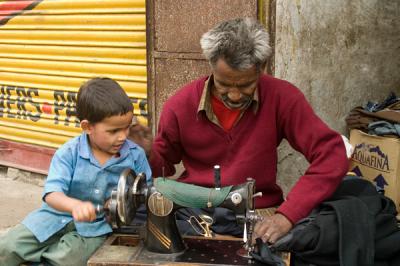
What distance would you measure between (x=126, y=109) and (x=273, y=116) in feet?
2.37

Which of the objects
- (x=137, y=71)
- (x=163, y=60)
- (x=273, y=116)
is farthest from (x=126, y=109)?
(x=137, y=71)

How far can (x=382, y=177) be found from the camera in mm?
4352

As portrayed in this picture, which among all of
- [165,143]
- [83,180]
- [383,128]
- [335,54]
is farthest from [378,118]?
[83,180]

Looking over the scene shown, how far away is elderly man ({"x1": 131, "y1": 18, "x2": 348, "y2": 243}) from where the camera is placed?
2.69 meters

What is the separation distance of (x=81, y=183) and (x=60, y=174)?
A: 128 mm

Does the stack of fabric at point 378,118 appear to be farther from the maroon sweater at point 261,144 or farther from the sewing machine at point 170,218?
the sewing machine at point 170,218

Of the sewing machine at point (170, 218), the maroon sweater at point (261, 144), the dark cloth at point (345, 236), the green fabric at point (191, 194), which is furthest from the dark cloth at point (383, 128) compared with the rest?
the green fabric at point (191, 194)

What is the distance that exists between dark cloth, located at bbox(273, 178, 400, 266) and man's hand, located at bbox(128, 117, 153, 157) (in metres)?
0.84

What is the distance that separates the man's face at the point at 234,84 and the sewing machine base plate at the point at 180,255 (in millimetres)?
650

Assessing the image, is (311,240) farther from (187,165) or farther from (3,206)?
(3,206)

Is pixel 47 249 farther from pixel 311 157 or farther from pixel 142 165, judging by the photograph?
pixel 311 157

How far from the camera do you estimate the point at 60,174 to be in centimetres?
262

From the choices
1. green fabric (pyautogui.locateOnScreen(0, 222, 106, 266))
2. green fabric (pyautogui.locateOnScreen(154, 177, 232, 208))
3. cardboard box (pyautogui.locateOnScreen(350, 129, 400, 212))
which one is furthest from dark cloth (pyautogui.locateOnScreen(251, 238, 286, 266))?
cardboard box (pyautogui.locateOnScreen(350, 129, 400, 212))

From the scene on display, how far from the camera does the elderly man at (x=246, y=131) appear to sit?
8.84 feet
